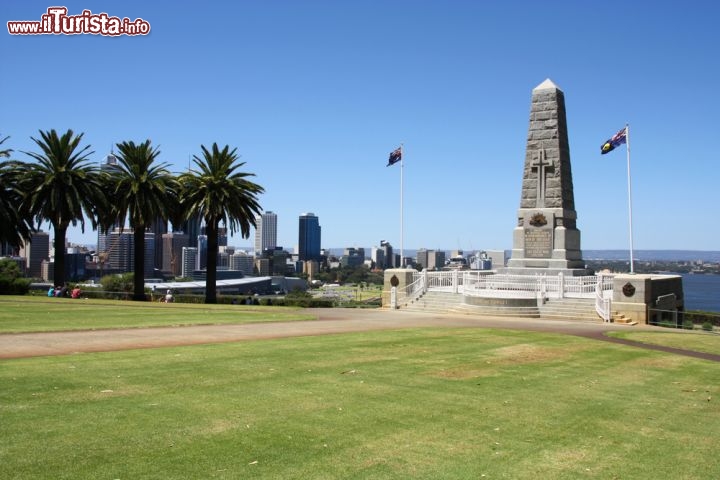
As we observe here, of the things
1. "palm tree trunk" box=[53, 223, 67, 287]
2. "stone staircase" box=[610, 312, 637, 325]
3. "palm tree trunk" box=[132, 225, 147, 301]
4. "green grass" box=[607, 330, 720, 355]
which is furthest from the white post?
"palm tree trunk" box=[53, 223, 67, 287]

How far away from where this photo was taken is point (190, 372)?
11961mm

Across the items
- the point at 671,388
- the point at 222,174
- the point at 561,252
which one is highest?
the point at 222,174

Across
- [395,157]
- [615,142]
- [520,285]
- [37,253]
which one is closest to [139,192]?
[395,157]

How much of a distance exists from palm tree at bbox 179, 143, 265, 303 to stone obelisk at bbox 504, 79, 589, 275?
17319 millimetres

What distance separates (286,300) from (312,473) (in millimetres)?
31836

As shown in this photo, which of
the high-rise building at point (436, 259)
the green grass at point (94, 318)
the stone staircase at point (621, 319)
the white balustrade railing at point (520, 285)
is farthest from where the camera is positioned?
the high-rise building at point (436, 259)

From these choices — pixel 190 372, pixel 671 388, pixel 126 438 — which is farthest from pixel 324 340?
pixel 126 438

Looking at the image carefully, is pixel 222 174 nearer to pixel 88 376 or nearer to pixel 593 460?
pixel 88 376

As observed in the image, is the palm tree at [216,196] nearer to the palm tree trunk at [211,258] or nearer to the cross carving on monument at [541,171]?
the palm tree trunk at [211,258]

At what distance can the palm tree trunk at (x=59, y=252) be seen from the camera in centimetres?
4144

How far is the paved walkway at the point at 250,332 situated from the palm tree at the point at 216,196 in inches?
612

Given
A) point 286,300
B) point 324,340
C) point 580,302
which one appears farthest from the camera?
point 286,300

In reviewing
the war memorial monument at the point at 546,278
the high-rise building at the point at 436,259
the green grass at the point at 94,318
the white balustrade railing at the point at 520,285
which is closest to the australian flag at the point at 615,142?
the war memorial monument at the point at 546,278

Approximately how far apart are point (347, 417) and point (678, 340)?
15.1 m
